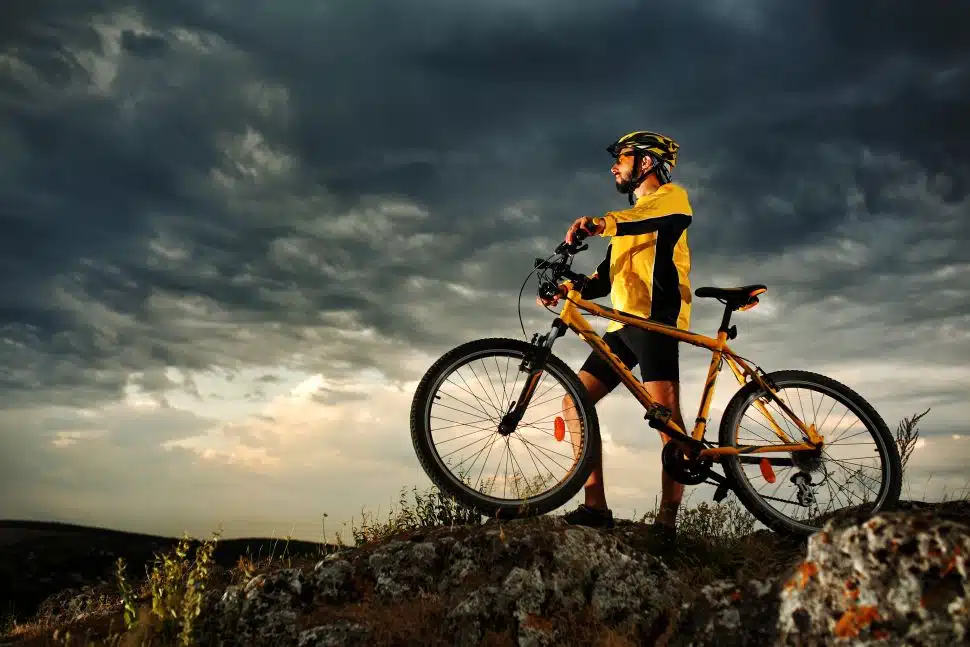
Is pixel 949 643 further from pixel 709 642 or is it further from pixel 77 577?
pixel 77 577

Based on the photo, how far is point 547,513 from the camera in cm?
539

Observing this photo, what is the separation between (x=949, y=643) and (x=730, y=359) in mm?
3802

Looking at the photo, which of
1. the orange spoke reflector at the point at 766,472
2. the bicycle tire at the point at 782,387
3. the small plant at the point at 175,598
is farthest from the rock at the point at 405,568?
the orange spoke reflector at the point at 766,472

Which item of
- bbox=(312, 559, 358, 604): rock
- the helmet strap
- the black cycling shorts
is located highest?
the helmet strap

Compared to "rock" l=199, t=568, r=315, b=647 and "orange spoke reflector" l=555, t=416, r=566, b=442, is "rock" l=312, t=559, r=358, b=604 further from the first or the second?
"orange spoke reflector" l=555, t=416, r=566, b=442

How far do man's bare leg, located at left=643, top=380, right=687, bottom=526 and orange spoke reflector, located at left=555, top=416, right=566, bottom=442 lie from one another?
2.83 ft

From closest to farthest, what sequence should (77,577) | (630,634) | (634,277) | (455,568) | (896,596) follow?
(896,596)
(630,634)
(455,568)
(634,277)
(77,577)

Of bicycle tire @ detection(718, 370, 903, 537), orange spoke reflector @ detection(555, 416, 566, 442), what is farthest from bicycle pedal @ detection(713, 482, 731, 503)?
orange spoke reflector @ detection(555, 416, 566, 442)

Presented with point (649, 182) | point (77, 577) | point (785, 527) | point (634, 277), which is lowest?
point (77, 577)

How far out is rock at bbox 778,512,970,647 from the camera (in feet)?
8.62

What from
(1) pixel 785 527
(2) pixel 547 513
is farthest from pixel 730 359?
(2) pixel 547 513

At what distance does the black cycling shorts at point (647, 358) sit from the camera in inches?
232

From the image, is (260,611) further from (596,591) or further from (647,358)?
(647,358)

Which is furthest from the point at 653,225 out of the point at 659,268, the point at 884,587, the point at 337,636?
the point at 337,636
